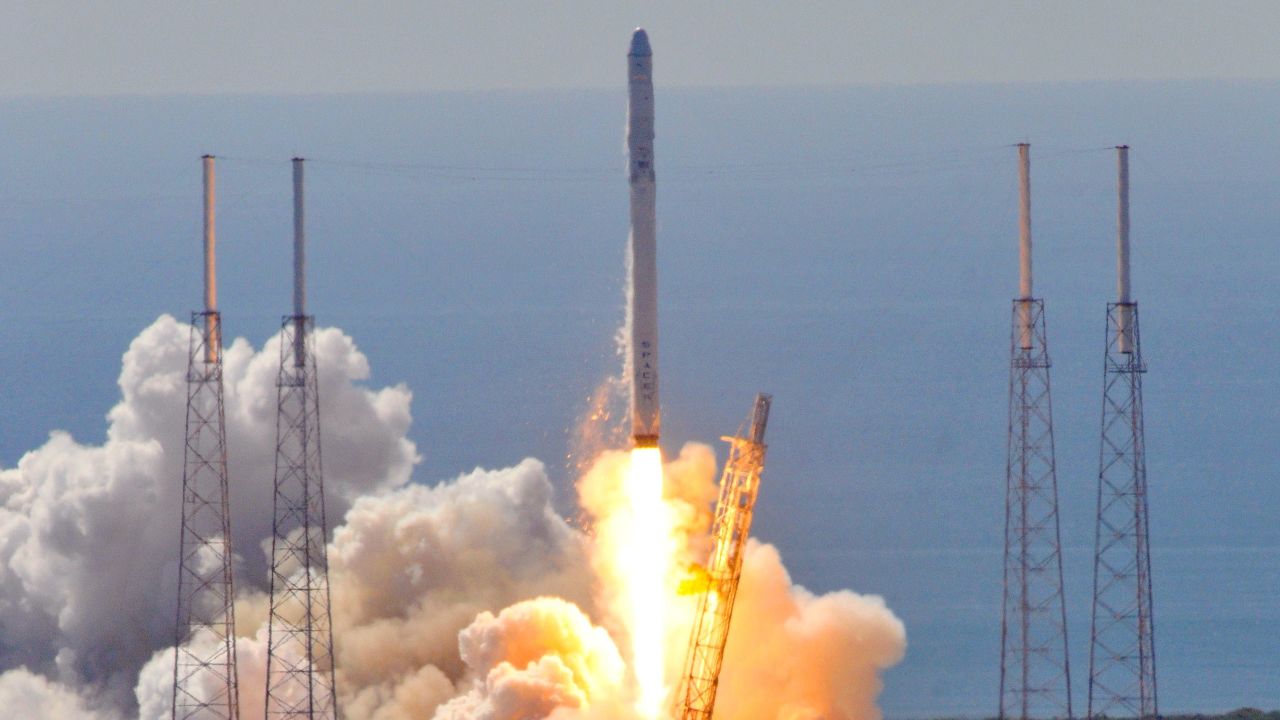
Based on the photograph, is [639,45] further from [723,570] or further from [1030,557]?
[1030,557]

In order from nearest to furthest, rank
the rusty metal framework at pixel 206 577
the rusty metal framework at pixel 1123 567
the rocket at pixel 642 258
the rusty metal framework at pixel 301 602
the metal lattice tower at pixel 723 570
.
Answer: the metal lattice tower at pixel 723 570 → the rusty metal framework at pixel 206 577 → the rocket at pixel 642 258 → the rusty metal framework at pixel 1123 567 → the rusty metal framework at pixel 301 602

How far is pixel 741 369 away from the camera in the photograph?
16788 cm

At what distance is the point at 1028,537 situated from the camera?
72.1 metres

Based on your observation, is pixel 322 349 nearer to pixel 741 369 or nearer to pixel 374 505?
pixel 374 505

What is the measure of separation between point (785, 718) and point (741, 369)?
119759 millimetres

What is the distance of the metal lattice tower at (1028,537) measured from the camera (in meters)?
47.9

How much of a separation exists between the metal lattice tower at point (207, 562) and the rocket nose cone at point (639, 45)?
758cm

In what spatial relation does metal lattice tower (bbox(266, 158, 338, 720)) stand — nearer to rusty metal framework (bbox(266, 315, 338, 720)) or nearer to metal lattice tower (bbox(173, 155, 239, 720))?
rusty metal framework (bbox(266, 315, 338, 720))

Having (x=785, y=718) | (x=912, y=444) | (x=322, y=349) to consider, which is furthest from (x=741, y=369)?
(x=785, y=718)

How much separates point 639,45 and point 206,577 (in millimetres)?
18172

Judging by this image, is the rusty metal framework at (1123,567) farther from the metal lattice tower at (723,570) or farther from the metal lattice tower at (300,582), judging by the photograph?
the metal lattice tower at (300,582)

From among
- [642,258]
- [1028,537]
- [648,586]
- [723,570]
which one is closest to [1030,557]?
[1028,537]

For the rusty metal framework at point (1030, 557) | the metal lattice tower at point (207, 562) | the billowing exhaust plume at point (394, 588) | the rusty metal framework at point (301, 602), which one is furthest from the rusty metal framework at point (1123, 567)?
the metal lattice tower at point (207, 562)

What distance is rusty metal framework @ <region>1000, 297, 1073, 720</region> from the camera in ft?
157
